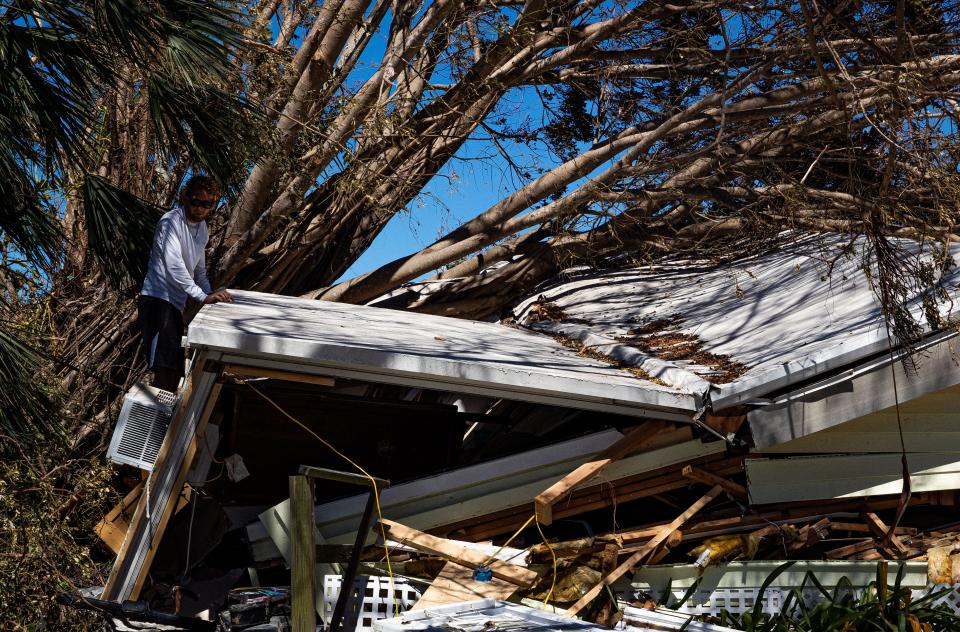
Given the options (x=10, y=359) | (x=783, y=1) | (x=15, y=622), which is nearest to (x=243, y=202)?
(x=10, y=359)

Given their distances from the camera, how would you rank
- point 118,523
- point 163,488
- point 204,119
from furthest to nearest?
point 204,119 → point 118,523 → point 163,488

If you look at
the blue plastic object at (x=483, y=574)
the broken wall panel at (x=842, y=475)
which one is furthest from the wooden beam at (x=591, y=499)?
the blue plastic object at (x=483, y=574)

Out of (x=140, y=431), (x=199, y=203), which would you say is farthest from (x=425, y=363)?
(x=199, y=203)

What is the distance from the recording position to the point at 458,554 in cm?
491

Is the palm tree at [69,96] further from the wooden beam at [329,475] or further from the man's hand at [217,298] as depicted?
the wooden beam at [329,475]

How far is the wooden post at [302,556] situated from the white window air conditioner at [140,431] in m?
1.68

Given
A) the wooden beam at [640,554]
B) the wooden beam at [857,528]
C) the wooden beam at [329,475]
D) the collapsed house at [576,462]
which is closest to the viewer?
the wooden beam at [329,475]

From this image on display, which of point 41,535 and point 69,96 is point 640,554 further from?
point 69,96

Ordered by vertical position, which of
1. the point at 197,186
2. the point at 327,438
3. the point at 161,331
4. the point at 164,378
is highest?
the point at 197,186

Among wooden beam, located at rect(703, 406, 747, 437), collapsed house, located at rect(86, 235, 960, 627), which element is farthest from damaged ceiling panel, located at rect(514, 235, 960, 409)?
wooden beam, located at rect(703, 406, 747, 437)

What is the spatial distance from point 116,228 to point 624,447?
4517 millimetres

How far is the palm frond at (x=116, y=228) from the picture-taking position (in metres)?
7.40

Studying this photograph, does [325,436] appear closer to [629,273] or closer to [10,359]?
[10,359]

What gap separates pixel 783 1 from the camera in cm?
837
